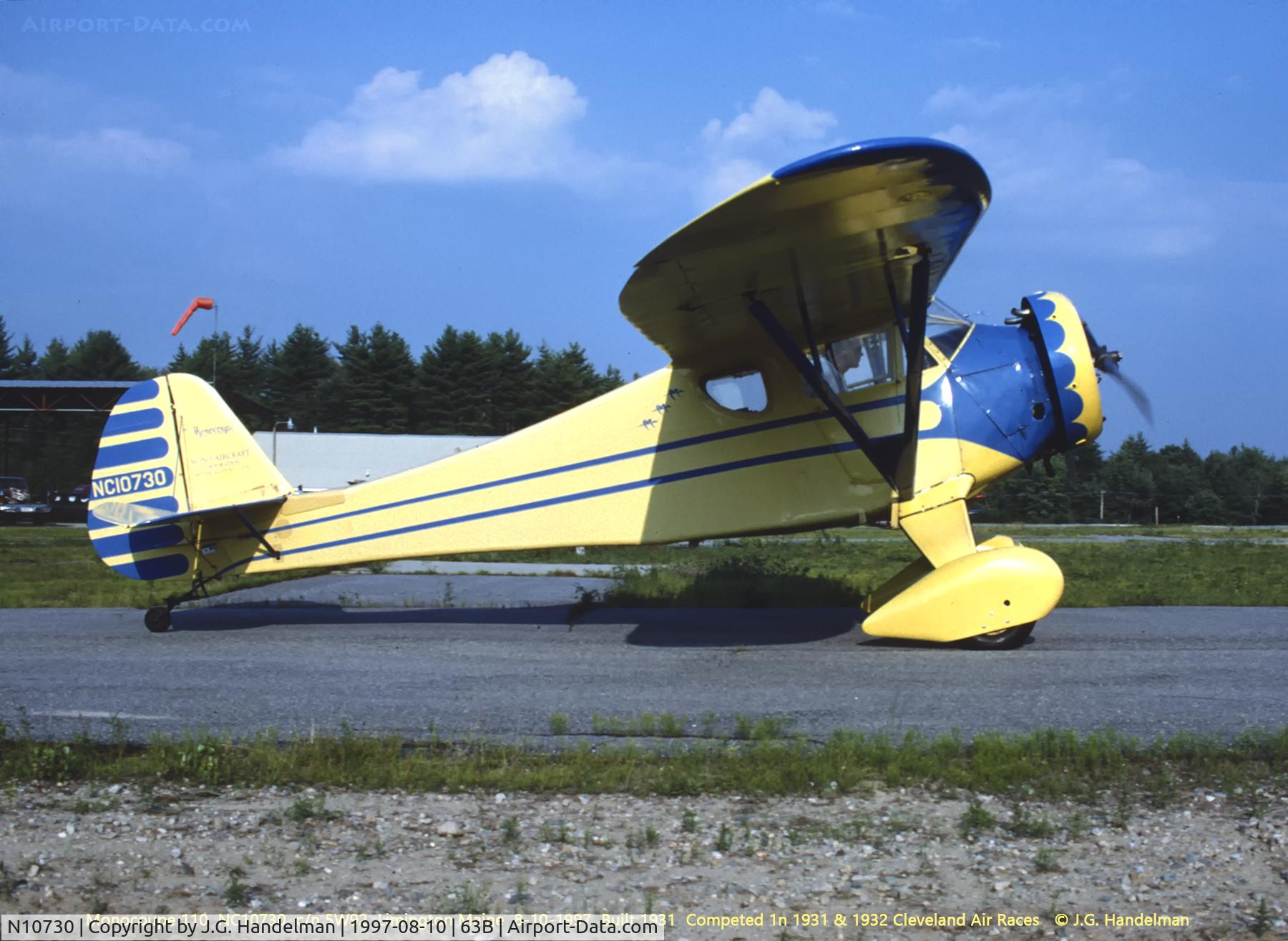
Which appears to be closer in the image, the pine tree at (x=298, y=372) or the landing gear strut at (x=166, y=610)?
the landing gear strut at (x=166, y=610)

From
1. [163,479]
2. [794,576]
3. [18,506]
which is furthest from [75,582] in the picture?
[18,506]

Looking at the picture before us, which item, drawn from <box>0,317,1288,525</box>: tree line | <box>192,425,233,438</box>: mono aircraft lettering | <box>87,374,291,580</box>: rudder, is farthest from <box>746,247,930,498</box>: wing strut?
<box>0,317,1288,525</box>: tree line

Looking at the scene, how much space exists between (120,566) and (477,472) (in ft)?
11.0

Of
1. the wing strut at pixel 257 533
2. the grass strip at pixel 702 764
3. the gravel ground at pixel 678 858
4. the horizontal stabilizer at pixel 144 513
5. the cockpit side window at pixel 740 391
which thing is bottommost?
the gravel ground at pixel 678 858

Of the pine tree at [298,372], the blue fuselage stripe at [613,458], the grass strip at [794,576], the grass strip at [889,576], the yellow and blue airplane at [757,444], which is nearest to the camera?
the yellow and blue airplane at [757,444]

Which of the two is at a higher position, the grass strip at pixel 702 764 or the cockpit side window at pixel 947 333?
the cockpit side window at pixel 947 333

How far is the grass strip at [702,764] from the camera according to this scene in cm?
421

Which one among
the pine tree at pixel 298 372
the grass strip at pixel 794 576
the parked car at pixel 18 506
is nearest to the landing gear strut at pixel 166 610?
the grass strip at pixel 794 576

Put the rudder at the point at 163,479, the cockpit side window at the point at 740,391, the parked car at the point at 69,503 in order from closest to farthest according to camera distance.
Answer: the cockpit side window at the point at 740,391 < the rudder at the point at 163,479 < the parked car at the point at 69,503

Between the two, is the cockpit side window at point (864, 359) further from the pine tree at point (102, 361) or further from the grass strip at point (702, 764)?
the pine tree at point (102, 361)

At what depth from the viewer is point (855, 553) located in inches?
735

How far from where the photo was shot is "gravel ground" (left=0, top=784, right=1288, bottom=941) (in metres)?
3.19

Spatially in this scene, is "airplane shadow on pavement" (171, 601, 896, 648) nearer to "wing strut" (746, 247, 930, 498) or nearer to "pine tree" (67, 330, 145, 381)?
"wing strut" (746, 247, 930, 498)

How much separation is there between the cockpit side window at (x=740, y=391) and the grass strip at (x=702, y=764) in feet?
12.7
